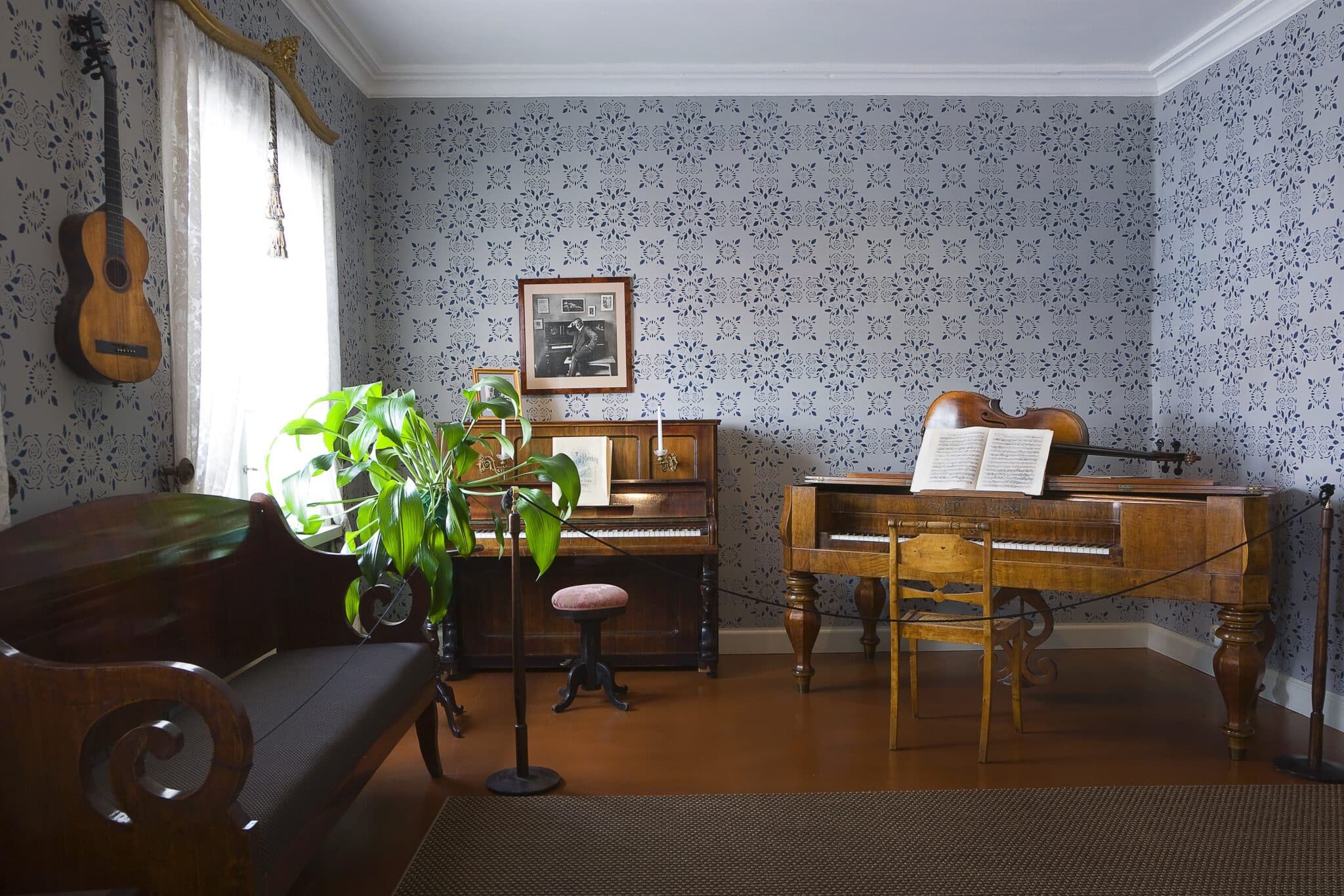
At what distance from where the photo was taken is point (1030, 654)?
3.80 metres

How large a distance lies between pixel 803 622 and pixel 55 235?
Result: 2.98 m

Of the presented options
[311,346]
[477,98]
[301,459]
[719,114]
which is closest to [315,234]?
[311,346]

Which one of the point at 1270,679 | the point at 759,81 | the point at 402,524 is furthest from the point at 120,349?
the point at 1270,679

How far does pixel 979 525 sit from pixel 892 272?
195 cm

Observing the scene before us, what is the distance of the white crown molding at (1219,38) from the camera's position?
379cm

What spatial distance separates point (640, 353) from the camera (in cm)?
466

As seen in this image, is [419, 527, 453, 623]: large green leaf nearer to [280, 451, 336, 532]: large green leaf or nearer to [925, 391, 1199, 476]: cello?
[280, 451, 336, 532]: large green leaf

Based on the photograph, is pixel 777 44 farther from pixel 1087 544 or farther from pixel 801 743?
pixel 801 743

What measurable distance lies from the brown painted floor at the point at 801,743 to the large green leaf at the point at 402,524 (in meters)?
0.79

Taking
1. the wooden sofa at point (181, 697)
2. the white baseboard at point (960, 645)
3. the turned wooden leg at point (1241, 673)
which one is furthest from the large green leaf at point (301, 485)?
the turned wooden leg at point (1241, 673)

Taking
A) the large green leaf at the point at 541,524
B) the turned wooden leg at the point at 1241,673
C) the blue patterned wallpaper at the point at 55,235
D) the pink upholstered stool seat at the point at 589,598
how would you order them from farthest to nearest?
the pink upholstered stool seat at the point at 589,598
the turned wooden leg at the point at 1241,673
the large green leaf at the point at 541,524
the blue patterned wallpaper at the point at 55,235

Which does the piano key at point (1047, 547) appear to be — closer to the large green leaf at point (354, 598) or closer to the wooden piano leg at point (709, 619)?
the wooden piano leg at point (709, 619)

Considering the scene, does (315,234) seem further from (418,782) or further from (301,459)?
(418,782)

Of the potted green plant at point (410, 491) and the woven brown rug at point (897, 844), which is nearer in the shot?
the woven brown rug at point (897, 844)
